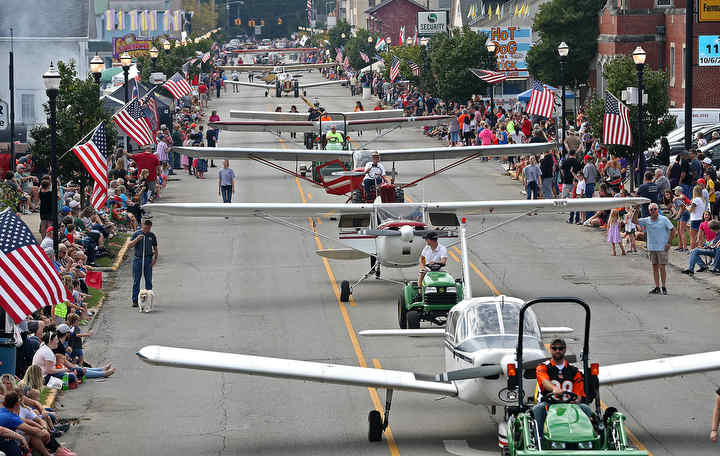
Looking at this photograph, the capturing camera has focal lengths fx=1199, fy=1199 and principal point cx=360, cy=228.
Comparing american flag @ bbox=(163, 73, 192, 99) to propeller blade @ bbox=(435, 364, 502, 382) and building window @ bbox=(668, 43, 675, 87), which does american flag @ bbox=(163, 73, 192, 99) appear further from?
propeller blade @ bbox=(435, 364, 502, 382)

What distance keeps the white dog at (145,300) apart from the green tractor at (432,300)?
20.0 ft

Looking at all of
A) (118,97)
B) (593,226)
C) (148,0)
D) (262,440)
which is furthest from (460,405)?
(148,0)

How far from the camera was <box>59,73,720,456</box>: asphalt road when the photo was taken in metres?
15.8

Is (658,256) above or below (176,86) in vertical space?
below

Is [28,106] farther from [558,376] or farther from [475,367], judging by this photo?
[558,376]

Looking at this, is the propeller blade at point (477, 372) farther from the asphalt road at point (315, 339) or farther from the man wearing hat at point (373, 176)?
the man wearing hat at point (373, 176)

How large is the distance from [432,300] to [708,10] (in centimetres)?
2036

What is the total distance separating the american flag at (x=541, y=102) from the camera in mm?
45312

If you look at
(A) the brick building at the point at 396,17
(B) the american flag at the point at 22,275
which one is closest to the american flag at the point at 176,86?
(B) the american flag at the point at 22,275

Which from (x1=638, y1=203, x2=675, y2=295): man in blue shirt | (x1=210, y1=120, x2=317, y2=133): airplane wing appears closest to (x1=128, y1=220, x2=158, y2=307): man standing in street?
(x1=638, y1=203, x2=675, y2=295): man in blue shirt

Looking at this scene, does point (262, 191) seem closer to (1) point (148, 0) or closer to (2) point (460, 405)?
(2) point (460, 405)

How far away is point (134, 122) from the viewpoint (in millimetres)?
36812

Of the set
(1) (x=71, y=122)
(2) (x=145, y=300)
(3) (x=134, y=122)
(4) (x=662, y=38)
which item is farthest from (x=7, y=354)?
(4) (x=662, y=38)

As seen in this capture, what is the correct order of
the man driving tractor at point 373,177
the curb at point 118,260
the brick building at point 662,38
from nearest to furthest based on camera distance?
the curb at point 118,260 → the man driving tractor at point 373,177 → the brick building at point 662,38
